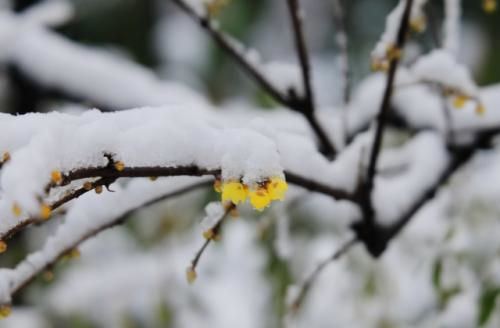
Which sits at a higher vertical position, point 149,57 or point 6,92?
point 149,57

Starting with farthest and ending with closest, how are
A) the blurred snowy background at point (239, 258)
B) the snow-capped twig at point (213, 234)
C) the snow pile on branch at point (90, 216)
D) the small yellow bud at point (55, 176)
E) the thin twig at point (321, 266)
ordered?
the blurred snowy background at point (239, 258) → the thin twig at point (321, 266) → the snow pile on branch at point (90, 216) → the snow-capped twig at point (213, 234) → the small yellow bud at point (55, 176)

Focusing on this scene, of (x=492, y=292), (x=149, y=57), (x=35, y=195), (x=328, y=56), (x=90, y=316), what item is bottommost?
(x=492, y=292)

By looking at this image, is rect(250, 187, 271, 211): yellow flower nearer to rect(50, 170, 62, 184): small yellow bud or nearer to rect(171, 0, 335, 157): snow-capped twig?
rect(50, 170, 62, 184): small yellow bud

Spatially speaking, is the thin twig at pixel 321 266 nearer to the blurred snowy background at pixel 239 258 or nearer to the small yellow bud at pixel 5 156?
the blurred snowy background at pixel 239 258

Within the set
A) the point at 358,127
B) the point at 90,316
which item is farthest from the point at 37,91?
the point at 358,127

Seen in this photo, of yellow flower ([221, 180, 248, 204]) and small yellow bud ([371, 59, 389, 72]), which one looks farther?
small yellow bud ([371, 59, 389, 72])

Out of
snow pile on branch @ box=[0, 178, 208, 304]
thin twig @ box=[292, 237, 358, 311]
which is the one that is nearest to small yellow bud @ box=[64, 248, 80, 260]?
snow pile on branch @ box=[0, 178, 208, 304]

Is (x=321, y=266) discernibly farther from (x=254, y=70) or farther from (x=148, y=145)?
(x=148, y=145)

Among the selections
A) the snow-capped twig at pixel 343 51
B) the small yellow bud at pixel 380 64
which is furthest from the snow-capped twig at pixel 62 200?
the snow-capped twig at pixel 343 51

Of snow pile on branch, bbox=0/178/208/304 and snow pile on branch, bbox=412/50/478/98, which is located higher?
snow pile on branch, bbox=0/178/208/304

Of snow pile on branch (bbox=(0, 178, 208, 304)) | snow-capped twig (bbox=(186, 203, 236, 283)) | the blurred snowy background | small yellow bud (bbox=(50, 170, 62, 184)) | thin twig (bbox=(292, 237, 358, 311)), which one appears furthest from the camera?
the blurred snowy background

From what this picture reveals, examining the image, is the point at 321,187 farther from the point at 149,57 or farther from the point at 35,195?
the point at 149,57
